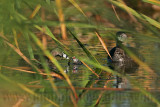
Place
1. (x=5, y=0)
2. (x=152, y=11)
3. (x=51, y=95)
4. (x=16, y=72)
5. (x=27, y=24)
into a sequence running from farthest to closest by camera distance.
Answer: (x=152, y=11), (x=16, y=72), (x=51, y=95), (x=5, y=0), (x=27, y=24)

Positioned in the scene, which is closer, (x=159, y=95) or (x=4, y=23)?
(x=4, y=23)

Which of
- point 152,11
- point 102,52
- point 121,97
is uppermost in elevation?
point 152,11

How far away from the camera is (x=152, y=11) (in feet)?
46.2

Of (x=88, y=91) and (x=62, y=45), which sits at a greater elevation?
(x=62, y=45)

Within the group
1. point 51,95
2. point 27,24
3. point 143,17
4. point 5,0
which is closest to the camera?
point 27,24

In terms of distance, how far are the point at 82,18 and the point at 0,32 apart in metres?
0.73

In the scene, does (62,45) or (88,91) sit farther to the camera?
(88,91)

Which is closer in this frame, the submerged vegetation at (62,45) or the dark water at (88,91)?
the submerged vegetation at (62,45)

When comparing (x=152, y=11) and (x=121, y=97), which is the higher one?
(x=152, y=11)

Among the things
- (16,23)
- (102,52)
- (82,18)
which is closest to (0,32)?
(16,23)

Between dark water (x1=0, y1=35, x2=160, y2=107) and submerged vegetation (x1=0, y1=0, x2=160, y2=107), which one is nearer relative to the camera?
submerged vegetation (x1=0, y1=0, x2=160, y2=107)

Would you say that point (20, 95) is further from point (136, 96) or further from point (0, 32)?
point (136, 96)

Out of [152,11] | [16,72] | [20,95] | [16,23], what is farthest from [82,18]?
[152,11]

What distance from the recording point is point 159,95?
13.1ft
